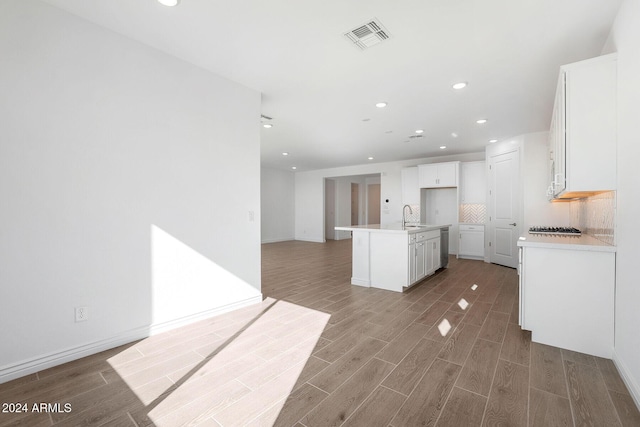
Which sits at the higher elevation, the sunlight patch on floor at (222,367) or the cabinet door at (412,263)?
the cabinet door at (412,263)

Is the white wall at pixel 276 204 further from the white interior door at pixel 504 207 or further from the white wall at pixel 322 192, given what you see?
the white interior door at pixel 504 207

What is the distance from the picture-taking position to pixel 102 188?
2387 mm

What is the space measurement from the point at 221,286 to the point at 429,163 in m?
6.79

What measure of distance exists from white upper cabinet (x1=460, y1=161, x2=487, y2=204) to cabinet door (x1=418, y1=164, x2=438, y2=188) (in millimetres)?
630

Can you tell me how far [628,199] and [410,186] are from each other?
6.13 m

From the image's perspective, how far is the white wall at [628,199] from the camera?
180 centimetres

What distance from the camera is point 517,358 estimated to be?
Answer: 2316 mm

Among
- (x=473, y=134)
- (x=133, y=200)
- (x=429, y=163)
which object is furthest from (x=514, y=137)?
(x=133, y=200)

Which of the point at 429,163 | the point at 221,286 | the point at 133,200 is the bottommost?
the point at 221,286

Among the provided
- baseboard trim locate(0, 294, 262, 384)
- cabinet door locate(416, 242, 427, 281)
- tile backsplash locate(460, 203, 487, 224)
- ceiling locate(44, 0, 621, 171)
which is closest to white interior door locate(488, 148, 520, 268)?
tile backsplash locate(460, 203, 487, 224)

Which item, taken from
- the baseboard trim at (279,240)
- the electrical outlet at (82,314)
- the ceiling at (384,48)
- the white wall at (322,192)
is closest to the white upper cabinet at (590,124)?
the ceiling at (384,48)

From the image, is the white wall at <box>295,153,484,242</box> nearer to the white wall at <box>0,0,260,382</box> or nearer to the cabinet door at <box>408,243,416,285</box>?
the cabinet door at <box>408,243,416,285</box>

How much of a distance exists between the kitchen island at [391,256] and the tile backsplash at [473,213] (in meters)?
3.03

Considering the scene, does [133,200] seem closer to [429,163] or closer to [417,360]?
[417,360]
